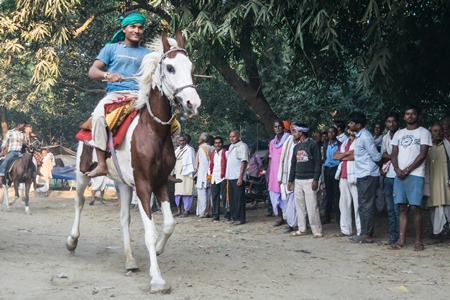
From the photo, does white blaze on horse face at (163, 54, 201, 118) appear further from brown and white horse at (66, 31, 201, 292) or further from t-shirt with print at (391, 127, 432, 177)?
t-shirt with print at (391, 127, 432, 177)

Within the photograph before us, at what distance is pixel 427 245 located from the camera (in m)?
8.90

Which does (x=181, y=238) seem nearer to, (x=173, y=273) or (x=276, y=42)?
(x=173, y=273)

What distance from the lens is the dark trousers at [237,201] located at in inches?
496

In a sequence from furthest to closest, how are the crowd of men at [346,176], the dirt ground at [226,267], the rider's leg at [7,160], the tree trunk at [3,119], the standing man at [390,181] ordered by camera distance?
the tree trunk at [3,119]
the rider's leg at [7,160]
the standing man at [390,181]
the crowd of men at [346,176]
the dirt ground at [226,267]

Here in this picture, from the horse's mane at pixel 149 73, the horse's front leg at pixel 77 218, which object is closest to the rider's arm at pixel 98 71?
the horse's mane at pixel 149 73

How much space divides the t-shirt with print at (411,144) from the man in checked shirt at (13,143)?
1010 centimetres

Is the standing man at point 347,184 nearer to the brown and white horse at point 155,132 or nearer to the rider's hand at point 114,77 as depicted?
the brown and white horse at point 155,132

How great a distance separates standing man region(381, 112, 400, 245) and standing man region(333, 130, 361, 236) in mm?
526

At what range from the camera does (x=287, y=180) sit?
1129 cm

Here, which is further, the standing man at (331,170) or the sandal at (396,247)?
the standing man at (331,170)

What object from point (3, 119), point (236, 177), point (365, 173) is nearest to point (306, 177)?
point (365, 173)

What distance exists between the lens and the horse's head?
18.4 ft

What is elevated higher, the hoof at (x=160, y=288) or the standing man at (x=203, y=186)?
the standing man at (x=203, y=186)

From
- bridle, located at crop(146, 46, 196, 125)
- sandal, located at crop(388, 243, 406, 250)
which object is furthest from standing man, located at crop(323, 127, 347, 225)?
bridle, located at crop(146, 46, 196, 125)
